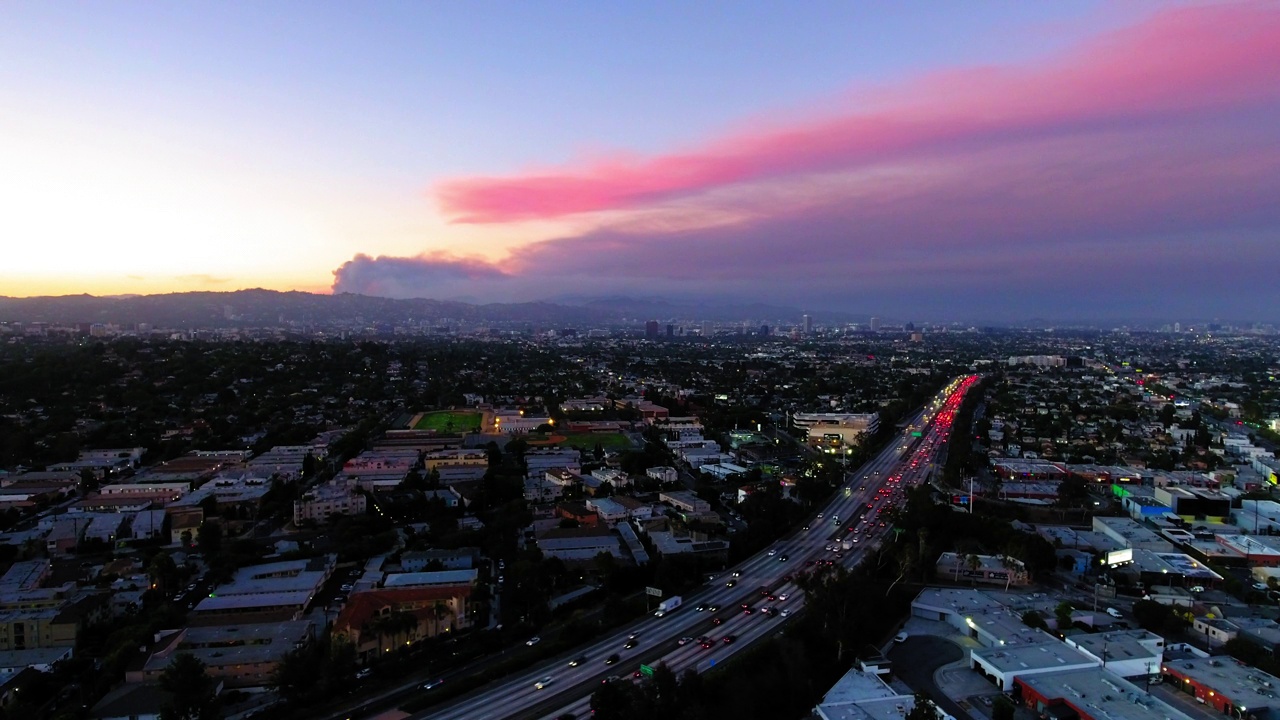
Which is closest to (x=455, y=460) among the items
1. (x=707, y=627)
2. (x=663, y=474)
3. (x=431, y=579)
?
(x=663, y=474)

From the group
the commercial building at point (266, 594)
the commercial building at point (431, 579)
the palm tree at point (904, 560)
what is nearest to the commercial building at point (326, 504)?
the commercial building at point (266, 594)

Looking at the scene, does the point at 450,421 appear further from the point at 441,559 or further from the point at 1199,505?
the point at 1199,505

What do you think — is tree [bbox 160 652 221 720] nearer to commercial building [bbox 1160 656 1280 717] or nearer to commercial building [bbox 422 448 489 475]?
commercial building [bbox 1160 656 1280 717]

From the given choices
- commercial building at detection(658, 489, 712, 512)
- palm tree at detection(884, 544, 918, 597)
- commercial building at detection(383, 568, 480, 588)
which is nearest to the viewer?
commercial building at detection(383, 568, 480, 588)

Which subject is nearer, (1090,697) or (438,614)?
(1090,697)

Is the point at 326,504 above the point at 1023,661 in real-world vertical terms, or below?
below

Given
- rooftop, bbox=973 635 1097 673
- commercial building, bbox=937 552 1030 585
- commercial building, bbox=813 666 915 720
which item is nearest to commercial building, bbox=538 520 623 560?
commercial building, bbox=813 666 915 720
